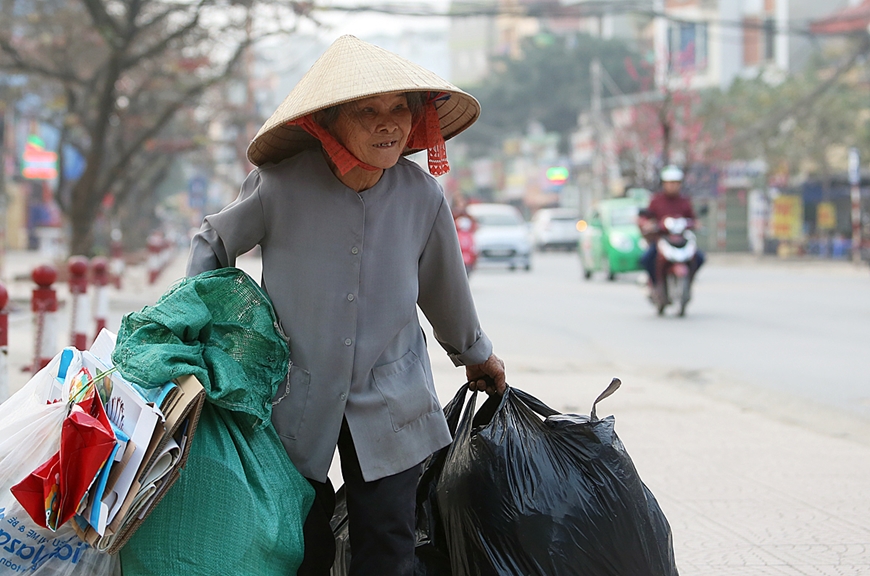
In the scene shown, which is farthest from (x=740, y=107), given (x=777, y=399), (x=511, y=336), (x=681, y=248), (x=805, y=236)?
(x=777, y=399)

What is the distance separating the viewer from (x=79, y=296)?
8.16m

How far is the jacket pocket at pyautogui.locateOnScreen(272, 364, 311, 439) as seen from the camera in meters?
2.52

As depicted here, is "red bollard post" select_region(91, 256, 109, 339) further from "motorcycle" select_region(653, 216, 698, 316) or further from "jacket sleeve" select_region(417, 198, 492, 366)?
"jacket sleeve" select_region(417, 198, 492, 366)

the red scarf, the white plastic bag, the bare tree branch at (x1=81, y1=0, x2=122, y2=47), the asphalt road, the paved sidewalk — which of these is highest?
the bare tree branch at (x1=81, y1=0, x2=122, y2=47)

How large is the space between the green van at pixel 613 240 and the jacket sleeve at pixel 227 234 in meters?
17.6

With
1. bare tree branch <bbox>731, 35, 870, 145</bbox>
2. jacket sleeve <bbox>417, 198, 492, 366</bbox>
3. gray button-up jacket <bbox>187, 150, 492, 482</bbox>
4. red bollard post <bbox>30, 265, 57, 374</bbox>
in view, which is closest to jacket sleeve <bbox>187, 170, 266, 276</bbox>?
gray button-up jacket <bbox>187, 150, 492, 482</bbox>

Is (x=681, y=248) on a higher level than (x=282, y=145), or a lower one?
lower

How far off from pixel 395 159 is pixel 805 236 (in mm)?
30187

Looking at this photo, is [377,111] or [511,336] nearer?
[377,111]

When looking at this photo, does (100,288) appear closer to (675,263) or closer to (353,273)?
(675,263)

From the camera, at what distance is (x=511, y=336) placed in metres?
10.8

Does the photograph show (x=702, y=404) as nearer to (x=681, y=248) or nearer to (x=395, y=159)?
(x=395, y=159)

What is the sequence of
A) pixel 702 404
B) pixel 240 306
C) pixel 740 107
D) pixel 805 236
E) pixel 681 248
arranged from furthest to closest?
pixel 740 107, pixel 805 236, pixel 681 248, pixel 702 404, pixel 240 306

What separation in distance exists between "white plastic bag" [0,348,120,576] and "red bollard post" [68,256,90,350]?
587 cm
